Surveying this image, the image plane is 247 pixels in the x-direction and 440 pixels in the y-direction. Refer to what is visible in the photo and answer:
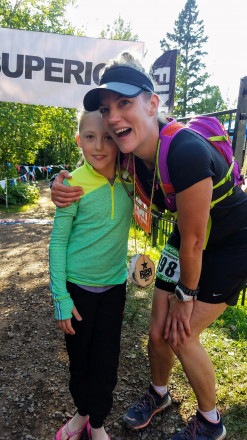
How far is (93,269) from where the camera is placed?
1.77 metres

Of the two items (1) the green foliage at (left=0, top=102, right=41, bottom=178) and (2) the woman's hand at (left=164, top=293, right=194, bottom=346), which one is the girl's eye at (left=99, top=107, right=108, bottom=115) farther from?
(1) the green foliage at (left=0, top=102, right=41, bottom=178)

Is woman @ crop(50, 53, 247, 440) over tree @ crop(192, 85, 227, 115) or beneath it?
beneath

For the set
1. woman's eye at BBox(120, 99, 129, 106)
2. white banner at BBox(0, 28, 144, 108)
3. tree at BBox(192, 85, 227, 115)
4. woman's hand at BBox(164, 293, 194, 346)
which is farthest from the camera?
tree at BBox(192, 85, 227, 115)

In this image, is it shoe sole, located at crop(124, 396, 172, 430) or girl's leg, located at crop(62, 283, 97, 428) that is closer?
girl's leg, located at crop(62, 283, 97, 428)

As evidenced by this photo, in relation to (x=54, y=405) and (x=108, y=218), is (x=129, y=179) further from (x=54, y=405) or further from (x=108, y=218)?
(x=54, y=405)

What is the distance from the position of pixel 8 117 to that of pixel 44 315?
10206mm

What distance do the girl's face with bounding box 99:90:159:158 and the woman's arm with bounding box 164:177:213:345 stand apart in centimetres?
35

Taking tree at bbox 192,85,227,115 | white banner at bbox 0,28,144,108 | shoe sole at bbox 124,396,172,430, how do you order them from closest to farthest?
shoe sole at bbox 124,396,172,430 < white banner at bbox 0,28,144,108 < tree at bbox 192,85,227,115

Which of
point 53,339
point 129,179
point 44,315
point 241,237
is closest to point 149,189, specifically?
point 129,179

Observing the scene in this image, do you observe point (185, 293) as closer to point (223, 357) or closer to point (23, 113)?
point (223, 357)

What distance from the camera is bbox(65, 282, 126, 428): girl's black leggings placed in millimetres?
1816

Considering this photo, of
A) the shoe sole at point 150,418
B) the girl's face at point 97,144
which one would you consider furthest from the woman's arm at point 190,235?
the shoe sole at point 150,418

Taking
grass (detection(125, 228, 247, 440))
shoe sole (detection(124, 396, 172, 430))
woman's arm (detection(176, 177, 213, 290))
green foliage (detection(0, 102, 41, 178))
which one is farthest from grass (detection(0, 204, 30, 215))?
woman's arm (detection(176, 177, 213, 290))

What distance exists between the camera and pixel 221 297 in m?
1.81
